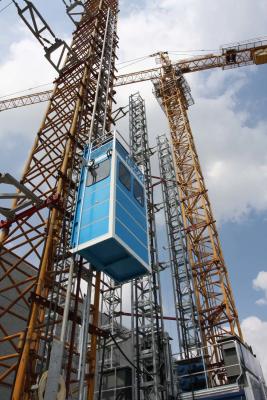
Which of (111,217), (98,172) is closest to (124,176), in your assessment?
(98,172)

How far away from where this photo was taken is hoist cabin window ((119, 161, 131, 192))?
48.0ft

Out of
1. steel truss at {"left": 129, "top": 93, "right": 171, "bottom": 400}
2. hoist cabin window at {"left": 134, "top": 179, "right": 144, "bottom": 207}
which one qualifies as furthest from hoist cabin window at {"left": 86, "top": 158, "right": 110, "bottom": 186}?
steel truss at {"left": 129, "top": 93, "right": 171, "bottom": 400}

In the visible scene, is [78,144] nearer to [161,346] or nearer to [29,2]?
[29,2]

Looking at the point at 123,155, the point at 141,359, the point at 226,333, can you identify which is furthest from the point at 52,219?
the point at 226,333

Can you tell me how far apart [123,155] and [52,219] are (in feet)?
12.9

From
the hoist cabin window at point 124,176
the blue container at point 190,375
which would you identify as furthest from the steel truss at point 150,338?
the hoist cabin window at point 124,176

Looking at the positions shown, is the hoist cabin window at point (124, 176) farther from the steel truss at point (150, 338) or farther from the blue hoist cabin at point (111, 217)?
the steel truss at point (150, 338)

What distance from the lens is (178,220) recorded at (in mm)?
36000

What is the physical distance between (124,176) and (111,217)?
267 cm

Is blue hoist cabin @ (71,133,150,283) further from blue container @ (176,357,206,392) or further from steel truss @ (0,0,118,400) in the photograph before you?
blue container @ (176,357,206,392)

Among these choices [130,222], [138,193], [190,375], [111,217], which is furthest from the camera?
[190,375]

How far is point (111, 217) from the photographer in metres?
12.8

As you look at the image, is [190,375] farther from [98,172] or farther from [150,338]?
[98,172]

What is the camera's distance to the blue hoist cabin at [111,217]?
42.1 feet
